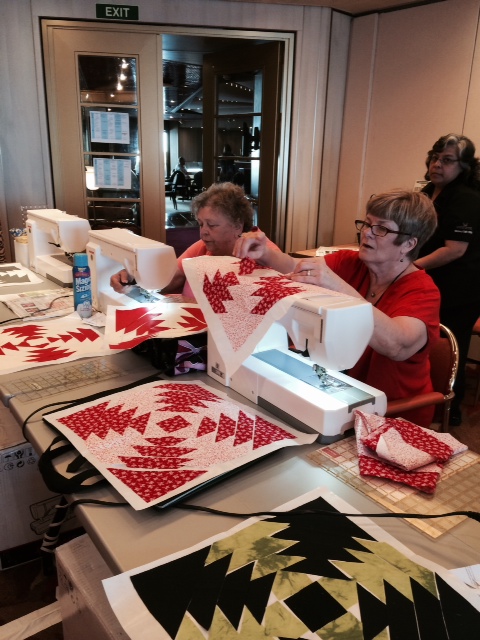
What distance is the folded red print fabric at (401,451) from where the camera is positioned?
1.06 m

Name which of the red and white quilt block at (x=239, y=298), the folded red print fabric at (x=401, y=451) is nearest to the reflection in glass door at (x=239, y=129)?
the red and white quilt block at (x=239, y=298)

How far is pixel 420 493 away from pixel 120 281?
1.40 meters

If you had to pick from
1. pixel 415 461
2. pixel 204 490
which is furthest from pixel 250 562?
pixel 415 461

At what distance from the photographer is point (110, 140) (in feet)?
12.5

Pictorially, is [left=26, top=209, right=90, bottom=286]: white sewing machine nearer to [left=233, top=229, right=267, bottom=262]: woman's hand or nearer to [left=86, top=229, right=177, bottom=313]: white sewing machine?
[left=86, top=229, right=177, bottom=313]: white sewing machine

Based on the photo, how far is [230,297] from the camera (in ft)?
4.33

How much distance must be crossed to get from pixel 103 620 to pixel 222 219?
1542mm

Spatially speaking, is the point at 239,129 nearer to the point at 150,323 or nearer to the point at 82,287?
the point at 82,287

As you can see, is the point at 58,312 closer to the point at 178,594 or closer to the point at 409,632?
the point at 178,594

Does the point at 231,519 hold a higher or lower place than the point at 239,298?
lower

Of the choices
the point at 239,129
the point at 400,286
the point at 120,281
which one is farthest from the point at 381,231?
the point at 239,129

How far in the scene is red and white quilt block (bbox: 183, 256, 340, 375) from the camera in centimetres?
121

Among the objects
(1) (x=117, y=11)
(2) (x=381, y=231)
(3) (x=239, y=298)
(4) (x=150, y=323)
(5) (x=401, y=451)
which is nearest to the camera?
(5) (x=401, y=451)

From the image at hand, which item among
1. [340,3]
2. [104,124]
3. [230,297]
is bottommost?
[230,297]
